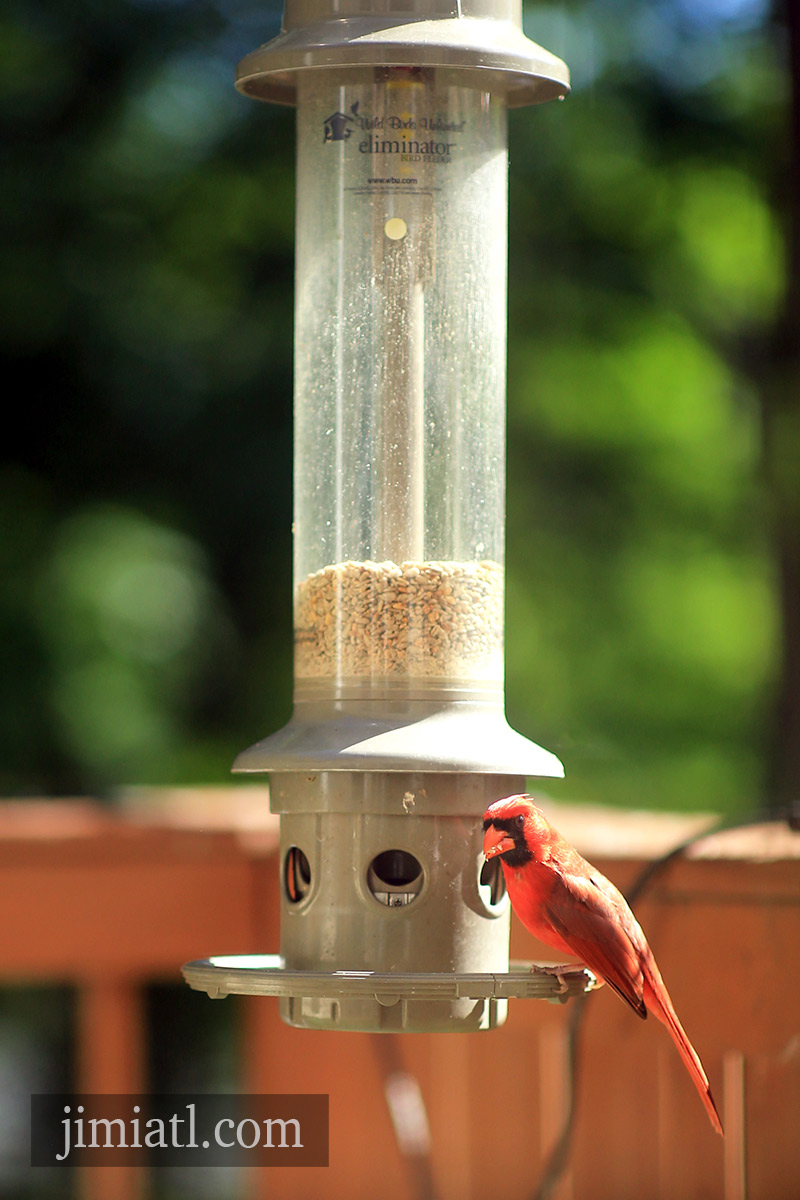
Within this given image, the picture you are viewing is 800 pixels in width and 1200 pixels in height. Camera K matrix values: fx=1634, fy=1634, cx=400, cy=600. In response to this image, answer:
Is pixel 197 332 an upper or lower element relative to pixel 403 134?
upper

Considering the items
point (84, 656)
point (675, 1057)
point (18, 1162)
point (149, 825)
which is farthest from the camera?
point (84, 656)

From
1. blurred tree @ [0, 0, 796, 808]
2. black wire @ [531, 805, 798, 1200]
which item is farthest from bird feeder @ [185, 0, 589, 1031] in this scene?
blurred tree @ [0, 0, 796, 808]

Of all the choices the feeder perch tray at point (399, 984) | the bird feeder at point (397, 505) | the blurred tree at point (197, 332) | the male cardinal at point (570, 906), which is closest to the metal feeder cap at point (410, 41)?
the bird feeder at point (397, 505)

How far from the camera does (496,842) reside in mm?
1977

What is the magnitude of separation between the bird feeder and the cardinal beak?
0.29ft

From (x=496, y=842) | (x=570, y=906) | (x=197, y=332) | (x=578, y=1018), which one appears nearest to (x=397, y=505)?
(x=496, y=842)

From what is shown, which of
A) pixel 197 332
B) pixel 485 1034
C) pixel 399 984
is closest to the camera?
pixel 399 984

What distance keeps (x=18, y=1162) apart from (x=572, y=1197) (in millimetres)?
1482

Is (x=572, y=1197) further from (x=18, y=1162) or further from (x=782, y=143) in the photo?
(x=782, y=143)

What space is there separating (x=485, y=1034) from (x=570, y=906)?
1.07 m

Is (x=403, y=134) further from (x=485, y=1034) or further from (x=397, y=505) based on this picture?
(x=485, y=1034)

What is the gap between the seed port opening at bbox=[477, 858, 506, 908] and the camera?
2.12 m

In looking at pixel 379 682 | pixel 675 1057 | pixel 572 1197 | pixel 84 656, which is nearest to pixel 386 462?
pixel 379 682

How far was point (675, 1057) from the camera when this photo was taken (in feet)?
8.49
